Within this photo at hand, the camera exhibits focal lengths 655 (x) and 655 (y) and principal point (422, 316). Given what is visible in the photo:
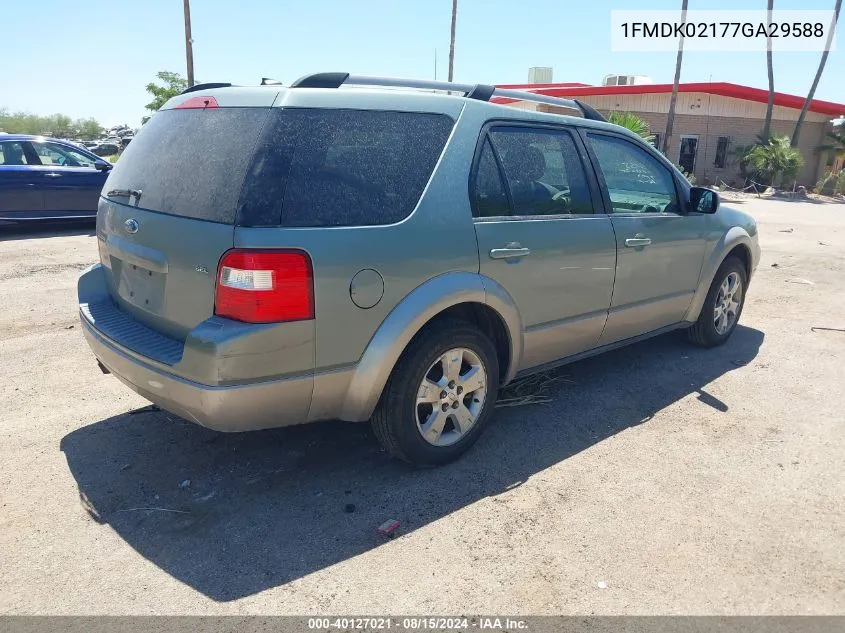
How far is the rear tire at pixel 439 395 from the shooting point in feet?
10.5

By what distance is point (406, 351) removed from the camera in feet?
10.5

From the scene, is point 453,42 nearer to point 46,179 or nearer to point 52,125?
point 46,179

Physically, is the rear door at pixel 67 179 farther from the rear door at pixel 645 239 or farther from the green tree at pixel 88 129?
the green tree at pixel 88 129

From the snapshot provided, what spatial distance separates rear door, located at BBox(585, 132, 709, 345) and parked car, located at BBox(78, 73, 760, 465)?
13cm

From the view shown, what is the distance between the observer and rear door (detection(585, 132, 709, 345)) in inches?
169

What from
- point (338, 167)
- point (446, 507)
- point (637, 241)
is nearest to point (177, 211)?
point (338, 167)

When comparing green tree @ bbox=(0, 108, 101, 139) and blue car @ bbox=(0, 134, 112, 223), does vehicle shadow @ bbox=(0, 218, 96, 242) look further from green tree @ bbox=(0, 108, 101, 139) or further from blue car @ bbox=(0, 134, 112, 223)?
green tree @ bbox=(0, 108, 101, 139)

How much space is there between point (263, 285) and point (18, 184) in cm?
920

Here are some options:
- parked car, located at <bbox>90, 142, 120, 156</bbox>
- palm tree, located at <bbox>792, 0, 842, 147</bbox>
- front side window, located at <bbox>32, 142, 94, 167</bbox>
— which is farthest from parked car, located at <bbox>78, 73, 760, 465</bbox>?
parked car, located at <bbox>90, 142, 120, 156</bbox>

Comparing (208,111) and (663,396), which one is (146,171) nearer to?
(208,111)

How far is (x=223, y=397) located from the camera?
9.04ft

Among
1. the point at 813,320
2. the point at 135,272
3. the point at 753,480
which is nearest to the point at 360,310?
the point at 135,272

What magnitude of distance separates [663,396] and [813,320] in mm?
3166

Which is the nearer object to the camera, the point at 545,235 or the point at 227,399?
the point at 227,399
